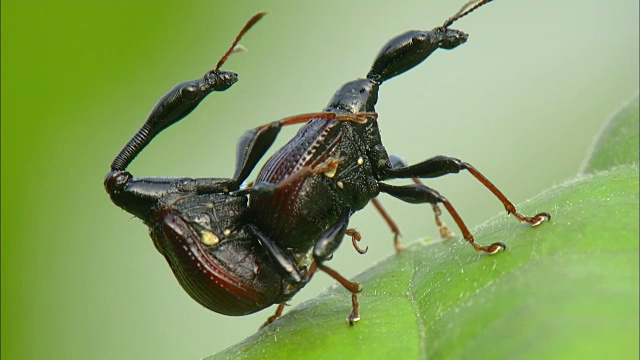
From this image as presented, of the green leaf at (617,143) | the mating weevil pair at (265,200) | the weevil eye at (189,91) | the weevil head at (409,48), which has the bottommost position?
the green leaf at (617,143)

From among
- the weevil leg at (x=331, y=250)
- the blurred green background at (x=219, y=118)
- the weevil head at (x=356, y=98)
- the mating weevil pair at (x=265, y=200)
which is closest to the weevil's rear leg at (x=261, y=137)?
the mating weevil pair at (x=265, y=200)

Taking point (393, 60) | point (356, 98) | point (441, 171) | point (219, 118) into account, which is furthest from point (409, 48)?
point (219, 118)

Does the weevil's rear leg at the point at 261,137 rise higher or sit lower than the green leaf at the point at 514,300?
higher

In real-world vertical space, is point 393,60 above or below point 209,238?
above

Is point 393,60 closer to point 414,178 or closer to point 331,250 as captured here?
point 414,178

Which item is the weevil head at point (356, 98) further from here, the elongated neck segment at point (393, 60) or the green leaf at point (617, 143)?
the green leaf at point (617, 143)

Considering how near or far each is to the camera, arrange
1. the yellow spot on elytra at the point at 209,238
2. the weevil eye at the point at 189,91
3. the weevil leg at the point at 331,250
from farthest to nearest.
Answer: the weevil eye at the point at 189,91 < the yellow spot on elytra at the point at 209,238 < the weevil leg at the point at 331,250
